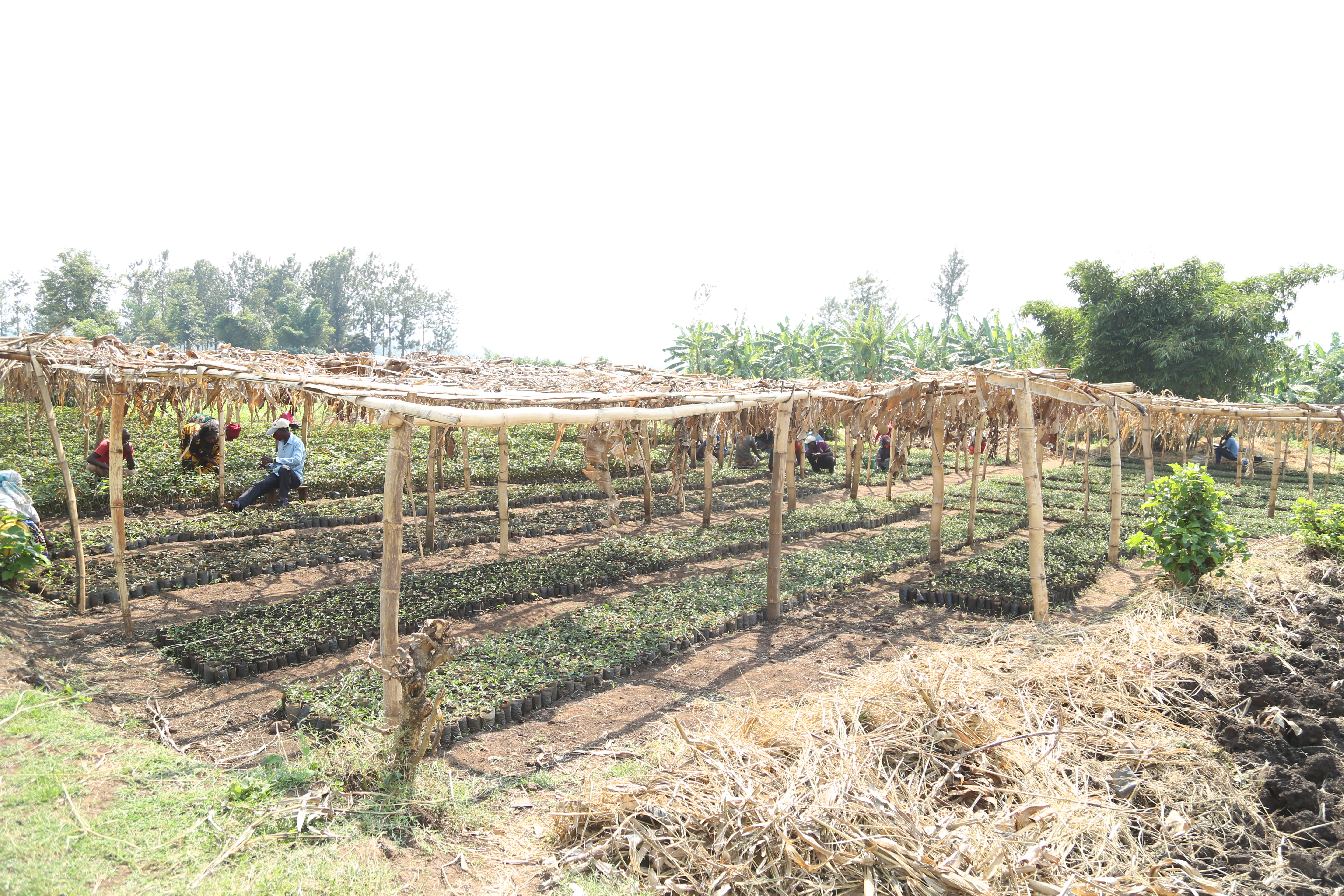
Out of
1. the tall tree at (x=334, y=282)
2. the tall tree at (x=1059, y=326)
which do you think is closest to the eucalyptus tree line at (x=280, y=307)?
the tall tree at (x=334, y=282)

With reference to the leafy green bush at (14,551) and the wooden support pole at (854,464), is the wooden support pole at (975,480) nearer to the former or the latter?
the wooden support pole at (854,464)

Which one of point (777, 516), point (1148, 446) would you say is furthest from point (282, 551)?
point (1148, 446)

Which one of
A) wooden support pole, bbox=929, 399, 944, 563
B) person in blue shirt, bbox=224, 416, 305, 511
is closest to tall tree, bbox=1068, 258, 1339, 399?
wooden support pole, bbox=929, 399, 944, 563

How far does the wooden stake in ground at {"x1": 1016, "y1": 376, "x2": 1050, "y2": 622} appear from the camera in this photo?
293 inches

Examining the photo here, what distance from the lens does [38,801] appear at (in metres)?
3.56

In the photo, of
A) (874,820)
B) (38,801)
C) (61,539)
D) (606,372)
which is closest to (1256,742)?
(874,820)

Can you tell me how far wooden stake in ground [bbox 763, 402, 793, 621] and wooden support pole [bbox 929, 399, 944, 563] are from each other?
290 cm

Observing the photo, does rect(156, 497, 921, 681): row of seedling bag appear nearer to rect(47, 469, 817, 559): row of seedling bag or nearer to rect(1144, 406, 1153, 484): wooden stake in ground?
rect(47, 469, 817, 559): row of seedling bag

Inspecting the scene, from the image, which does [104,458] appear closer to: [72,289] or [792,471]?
[792,471]

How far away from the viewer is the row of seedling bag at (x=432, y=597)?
20.1 feet

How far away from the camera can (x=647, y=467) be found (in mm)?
10547

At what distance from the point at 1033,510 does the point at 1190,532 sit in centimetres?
194

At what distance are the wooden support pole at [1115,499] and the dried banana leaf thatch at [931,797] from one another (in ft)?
20.5

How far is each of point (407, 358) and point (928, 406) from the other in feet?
28.7
